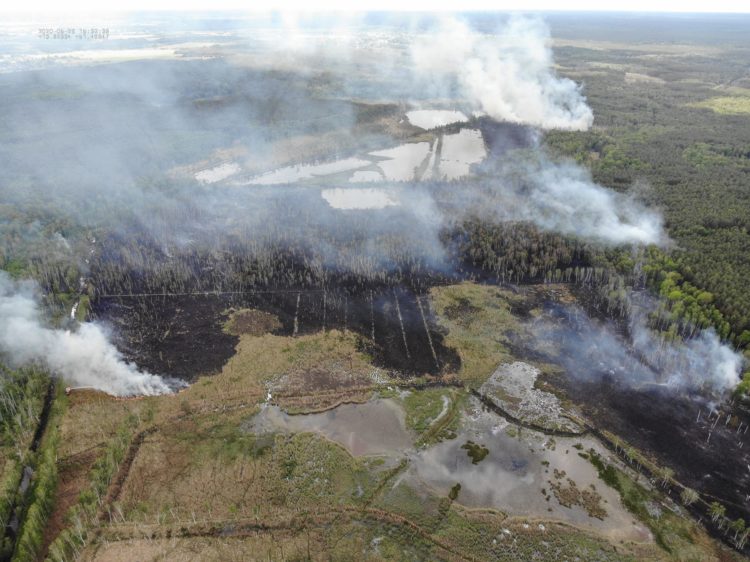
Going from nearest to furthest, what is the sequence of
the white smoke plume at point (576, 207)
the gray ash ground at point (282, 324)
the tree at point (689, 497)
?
the tree at point (689, 497)
the gray ash ground at point (282, 324)
the white smoke plume at point (576, 207)

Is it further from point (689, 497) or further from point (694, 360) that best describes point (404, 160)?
point (689, 497)

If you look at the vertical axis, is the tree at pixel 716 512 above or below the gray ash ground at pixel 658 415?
below

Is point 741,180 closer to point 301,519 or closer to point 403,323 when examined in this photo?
point 403,323

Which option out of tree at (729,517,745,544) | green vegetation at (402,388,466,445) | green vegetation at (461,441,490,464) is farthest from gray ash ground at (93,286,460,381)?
tree at (729,517,745,544)

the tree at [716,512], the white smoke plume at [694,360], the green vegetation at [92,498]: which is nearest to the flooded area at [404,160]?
the white smoke plume at [694,360]

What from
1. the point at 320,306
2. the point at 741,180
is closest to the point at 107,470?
the point at 320,306

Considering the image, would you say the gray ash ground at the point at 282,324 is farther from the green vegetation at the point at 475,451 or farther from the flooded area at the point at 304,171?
the flooded area at the point at 304,171

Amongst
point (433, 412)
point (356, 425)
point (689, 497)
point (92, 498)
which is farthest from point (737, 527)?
point (92, 498)

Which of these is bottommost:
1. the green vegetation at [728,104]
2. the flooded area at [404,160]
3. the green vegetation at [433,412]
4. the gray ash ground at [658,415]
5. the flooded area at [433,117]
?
the green vegetation at [433,412]
